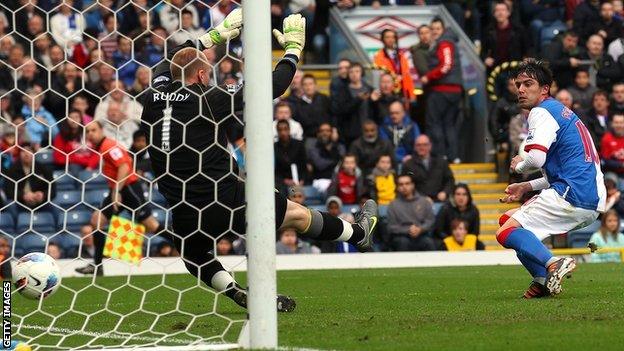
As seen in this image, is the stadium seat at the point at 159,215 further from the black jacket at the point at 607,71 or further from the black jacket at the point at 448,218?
the black jacket at the point at 607,71

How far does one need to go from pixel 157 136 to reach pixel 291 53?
1.26 m

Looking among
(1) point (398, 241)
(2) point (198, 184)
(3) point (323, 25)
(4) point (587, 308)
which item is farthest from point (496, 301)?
(3) point (323, 25)

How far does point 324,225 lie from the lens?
10188mm

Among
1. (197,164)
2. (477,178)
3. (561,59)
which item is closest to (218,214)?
(197,164)

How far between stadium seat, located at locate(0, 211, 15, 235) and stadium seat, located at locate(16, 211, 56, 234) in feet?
0.28

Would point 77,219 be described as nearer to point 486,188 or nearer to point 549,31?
point 486,188

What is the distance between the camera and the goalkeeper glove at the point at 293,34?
9258 mm

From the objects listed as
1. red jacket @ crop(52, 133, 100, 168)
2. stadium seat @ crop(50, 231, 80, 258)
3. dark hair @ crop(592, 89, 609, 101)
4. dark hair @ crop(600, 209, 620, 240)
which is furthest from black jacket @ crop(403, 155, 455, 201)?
stadium seat @ crop(50, 231, 80, 258)

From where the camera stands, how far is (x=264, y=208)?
771 cm

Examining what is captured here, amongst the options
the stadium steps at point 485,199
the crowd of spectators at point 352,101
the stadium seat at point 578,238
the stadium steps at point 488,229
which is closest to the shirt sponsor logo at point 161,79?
the crowd of spectators at point 352,101

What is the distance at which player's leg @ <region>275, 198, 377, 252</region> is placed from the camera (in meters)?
10.0

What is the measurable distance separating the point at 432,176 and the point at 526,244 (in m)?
9.73

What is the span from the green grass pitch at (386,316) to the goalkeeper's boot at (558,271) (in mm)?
125

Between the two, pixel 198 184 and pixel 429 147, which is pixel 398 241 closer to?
pixel 429 147
